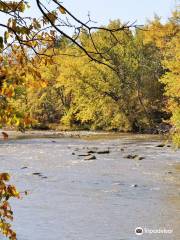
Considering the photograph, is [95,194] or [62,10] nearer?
[62,10]

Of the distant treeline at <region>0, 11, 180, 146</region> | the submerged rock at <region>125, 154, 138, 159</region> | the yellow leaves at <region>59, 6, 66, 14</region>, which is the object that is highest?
the distant treeline at <region>0, 11, 180, 146</region>

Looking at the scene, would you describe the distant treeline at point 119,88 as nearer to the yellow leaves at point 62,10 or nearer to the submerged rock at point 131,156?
the submerged rock at point 131,156

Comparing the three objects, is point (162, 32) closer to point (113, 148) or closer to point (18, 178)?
point (113, 148)

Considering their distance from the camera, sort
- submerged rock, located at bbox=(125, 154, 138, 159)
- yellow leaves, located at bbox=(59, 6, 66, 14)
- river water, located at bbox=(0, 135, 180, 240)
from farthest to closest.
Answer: submerged rock, located at bbox=(125, 154, 138, 159)
river water, located at bbox=(0, 135, 180, 240)
yellow leaves, located at bbox=(59, 6, 66, 14)

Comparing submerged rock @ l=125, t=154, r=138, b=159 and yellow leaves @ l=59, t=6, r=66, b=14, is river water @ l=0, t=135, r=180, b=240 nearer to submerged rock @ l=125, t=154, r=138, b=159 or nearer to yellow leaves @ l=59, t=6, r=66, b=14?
submerged rock @ l=125, t=154, r=138, b=159

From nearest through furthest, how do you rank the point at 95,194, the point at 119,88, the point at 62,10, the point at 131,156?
the point at 62,10 → the point at 95,194 → the point at 131,156 → the point at 119,88

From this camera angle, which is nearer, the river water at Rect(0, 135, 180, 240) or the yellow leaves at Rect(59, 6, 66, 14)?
the yellow leaves at Rect(59, 6, 66, 14)

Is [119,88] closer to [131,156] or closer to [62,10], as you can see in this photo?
[131,156]

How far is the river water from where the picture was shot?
12.4 m

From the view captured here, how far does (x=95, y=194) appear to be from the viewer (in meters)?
16.8

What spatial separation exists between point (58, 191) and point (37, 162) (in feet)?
27.6

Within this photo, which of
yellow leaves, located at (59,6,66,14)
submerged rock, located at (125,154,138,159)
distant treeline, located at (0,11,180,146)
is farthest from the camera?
distant treeline, located at (0,11,180,146)

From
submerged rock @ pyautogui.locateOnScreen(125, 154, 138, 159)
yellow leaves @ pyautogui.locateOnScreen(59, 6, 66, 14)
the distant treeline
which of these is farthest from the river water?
the distant treeline

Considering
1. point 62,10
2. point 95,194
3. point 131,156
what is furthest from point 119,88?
point 62,10
